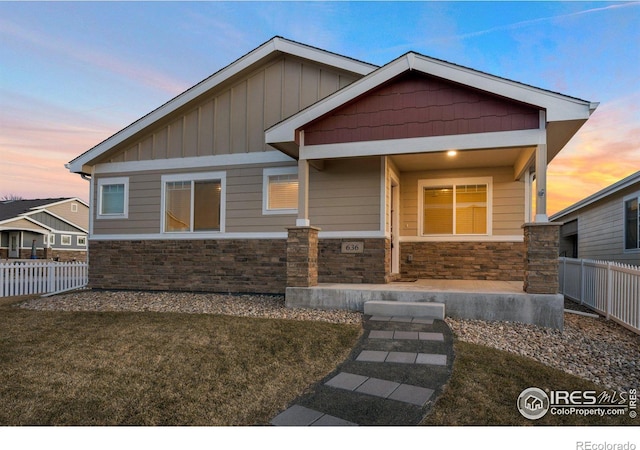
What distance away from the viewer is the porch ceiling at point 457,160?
27.5 ft

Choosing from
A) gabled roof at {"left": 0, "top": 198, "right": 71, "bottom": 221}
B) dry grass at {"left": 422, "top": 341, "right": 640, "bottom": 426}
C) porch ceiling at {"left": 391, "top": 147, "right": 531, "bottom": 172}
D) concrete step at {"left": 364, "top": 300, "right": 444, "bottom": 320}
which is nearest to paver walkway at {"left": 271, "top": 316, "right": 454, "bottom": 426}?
dry grass at {"left": 422, "top": 341, "right": 640, "bottom": 426}

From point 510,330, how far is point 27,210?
33.2m

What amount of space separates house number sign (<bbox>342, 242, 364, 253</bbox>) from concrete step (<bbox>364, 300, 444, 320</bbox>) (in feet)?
6.44

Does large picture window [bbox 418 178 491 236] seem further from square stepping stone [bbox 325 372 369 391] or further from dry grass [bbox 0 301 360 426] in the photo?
square stepping stone [bbox 325 372 369 391]

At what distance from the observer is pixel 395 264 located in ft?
31.7

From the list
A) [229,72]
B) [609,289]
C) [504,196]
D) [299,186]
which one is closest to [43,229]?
[229,72]

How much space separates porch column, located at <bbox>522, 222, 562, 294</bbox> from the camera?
6.14 metres

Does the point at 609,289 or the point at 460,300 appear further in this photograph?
the point at 609,289

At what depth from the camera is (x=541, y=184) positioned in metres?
6.23

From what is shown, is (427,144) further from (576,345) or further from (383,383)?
(383,383)

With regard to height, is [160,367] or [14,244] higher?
[14,244]

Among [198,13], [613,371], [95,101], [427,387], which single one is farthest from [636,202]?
[95,101]

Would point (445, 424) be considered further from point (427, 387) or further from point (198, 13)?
point (198, 13)

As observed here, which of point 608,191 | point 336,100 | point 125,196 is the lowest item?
point 125,196
